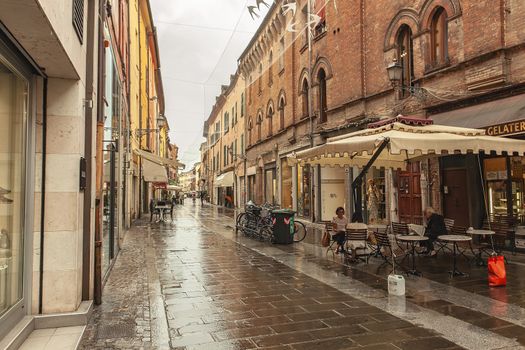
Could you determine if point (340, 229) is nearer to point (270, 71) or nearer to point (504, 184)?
point (504, 184)

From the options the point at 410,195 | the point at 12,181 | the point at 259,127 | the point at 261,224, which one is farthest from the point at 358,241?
the point at 259,127

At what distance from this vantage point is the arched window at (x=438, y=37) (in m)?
11.6

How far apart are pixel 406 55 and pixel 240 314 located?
10889 millimetres

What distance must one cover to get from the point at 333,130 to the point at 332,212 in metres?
3.63

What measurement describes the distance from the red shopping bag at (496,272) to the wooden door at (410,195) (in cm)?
619

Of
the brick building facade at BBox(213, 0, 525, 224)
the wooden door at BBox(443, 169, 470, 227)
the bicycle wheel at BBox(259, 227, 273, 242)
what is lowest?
the bicycle wheel at BBox(259, 227, 273, 242)

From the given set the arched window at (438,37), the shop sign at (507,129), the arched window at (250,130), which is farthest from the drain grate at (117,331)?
the arched window at (250,130)

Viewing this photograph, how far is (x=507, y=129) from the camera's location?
892 centimetres

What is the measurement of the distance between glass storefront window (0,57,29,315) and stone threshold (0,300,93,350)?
251 mm

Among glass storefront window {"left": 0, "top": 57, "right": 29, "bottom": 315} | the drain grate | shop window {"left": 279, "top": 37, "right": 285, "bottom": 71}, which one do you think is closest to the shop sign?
the drain grate

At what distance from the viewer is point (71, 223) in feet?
15.2

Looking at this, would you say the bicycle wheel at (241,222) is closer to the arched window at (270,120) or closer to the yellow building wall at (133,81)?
the yellow building wall at (133,81)

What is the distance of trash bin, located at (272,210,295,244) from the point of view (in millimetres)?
11828

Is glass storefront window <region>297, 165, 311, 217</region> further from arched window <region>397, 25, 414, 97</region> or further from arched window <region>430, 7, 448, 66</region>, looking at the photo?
arched window <region>430, 7, 448, 66</region>
